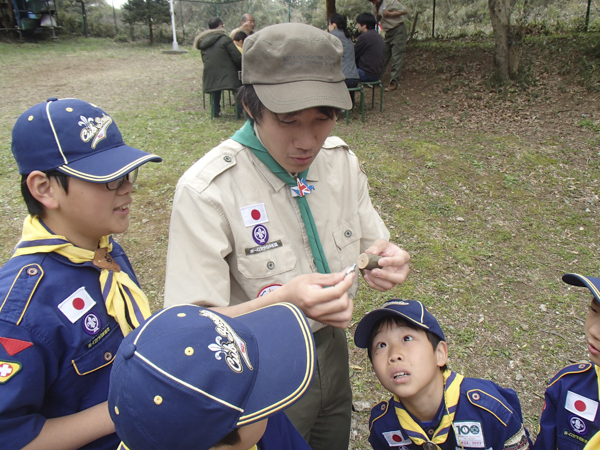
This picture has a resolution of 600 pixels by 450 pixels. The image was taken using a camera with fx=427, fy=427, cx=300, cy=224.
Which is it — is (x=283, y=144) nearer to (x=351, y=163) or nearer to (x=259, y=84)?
(x=259, y=84)

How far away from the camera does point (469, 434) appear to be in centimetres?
183

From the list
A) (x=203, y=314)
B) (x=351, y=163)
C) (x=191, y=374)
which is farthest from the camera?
(x=351, y=163)

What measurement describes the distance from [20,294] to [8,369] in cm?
22

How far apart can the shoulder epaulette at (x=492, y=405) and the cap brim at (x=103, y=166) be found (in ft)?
5.51

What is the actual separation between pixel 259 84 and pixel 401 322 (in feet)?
3.95

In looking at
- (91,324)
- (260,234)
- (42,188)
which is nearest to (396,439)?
(260,234)

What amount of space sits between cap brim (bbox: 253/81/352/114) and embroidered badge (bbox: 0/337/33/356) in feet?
3.34

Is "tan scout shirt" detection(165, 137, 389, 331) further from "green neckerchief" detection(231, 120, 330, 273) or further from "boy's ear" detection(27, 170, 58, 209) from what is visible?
"boy's ear" detection(27, 170, 58, 209)

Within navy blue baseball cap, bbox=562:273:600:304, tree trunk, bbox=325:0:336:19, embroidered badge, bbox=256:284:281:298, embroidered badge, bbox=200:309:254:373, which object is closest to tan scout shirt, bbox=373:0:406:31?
tree trunk, bbox=325:0:336:19

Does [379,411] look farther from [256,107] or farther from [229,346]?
[256,107]

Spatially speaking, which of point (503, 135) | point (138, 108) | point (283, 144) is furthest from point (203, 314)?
point (138, 108)

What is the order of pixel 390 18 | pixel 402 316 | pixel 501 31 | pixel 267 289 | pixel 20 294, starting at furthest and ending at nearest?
pixel 390 18 < pixel 501 31 < pixel 402 316 < pixel 267 289 < pixel 20 294

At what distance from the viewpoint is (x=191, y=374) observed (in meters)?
0.95

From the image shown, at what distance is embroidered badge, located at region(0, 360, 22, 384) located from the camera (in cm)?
120
